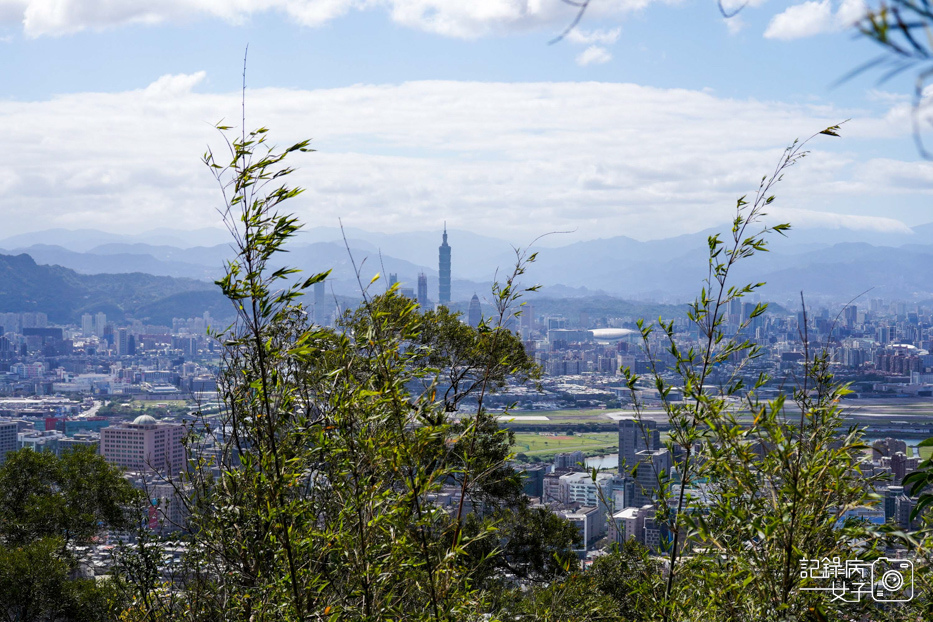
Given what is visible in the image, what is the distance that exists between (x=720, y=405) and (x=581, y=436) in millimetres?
25458

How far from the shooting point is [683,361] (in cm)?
209

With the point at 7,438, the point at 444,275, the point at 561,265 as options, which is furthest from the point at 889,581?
the point at 561,265

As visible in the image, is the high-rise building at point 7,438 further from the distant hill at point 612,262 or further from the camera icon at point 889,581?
the distant hill at point 612,262

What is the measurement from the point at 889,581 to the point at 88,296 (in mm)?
82205

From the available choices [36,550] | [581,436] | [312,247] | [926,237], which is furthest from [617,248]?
[36,550]

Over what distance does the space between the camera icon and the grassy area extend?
20978 mm

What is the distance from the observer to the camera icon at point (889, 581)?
1865mm

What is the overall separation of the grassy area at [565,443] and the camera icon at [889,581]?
2098 centimetres

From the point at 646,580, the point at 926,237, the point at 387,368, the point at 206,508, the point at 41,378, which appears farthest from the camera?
the point at 926,237

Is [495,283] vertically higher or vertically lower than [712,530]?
higher

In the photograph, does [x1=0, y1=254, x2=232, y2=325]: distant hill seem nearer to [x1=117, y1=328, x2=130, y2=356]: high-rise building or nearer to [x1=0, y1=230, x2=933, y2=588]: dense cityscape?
[x1=0, y1=230, x2=933, y2=588]: dense cityscape

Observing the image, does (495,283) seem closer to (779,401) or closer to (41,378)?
(779,401)

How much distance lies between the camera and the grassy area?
2361cm

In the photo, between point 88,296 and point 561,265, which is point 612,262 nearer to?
point 561,265
